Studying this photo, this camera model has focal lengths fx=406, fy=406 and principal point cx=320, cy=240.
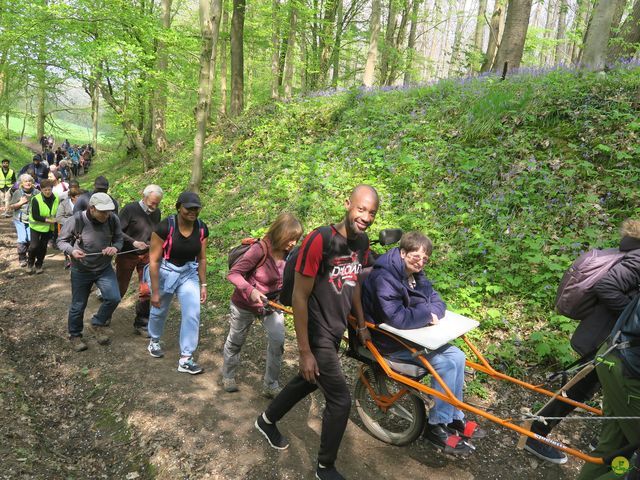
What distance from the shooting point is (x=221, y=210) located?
10.3 metres

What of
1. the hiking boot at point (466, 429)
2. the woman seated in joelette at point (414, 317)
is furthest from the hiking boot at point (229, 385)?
the hiking boot at point (466, 429)

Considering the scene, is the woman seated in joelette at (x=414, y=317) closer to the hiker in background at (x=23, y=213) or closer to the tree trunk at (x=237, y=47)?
the hiker in background at (x=23, y=213)

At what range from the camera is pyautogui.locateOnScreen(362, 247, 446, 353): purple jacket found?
133 inches

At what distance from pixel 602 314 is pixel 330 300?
7.68 ft

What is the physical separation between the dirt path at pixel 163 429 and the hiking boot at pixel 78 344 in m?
0.08

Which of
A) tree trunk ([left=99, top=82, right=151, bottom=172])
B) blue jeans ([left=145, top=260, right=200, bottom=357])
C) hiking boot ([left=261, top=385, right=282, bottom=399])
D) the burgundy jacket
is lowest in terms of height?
hiking boot ([left=261, top=385, right=282, bottom=399])

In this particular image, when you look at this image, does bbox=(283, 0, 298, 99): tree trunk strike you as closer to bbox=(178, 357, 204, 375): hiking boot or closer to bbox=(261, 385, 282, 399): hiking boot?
bbox=(178, 357, 204, 375): hiking boot

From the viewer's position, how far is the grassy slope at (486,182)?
18.7ft

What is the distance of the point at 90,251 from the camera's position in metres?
5.29

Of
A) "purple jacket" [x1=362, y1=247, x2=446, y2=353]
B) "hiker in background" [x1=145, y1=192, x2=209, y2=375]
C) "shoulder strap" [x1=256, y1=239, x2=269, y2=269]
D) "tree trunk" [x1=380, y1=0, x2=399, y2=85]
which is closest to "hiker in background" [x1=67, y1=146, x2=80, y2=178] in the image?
"tree trunk" [x1=380, y1=0, x2=399, y2=85]

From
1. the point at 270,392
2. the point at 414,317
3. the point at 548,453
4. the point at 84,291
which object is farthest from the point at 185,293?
the point at 548,453

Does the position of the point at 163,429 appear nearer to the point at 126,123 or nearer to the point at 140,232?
the point at 140,232

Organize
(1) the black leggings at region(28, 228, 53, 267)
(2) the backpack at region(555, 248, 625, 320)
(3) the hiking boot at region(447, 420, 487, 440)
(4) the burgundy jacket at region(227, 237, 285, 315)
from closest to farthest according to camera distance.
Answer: (2) the backpack at region(555, 248, 625, 320)
(3) the hiking boot at region(447, 420, 487, 440)
(4) the burgundy jacket at region(227, 237, 285, 315)
(1) the black leggings at region(28, 228, 53, 267)

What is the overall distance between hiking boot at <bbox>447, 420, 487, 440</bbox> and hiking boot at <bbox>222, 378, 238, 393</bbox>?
2309 millimetres
